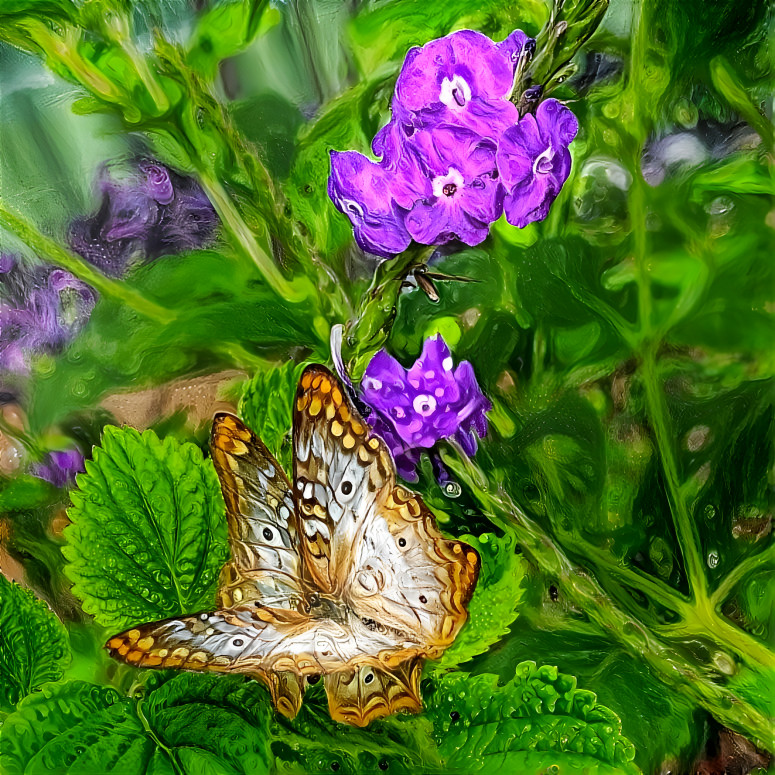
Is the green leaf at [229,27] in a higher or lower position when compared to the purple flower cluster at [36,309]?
higher

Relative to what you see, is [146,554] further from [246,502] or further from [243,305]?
[243,305]

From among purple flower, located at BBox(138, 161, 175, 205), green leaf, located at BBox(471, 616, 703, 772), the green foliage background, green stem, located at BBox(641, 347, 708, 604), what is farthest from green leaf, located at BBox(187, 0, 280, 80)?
green leaf, located at BBox(471, 616, 703, 772)

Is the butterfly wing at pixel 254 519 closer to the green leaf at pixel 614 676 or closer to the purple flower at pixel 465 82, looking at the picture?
the green leaf at pixel 614 676

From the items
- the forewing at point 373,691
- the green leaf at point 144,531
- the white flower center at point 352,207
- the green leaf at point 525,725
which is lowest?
the green leaf at point 525,725

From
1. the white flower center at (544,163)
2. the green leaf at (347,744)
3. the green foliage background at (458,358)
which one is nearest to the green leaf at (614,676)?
the green foliage background at (458,358)

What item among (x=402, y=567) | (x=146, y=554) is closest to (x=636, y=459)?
(x=402, y=567)

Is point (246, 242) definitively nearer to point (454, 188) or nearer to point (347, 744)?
point (454, 188)

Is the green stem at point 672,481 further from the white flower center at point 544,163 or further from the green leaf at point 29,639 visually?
the green leaf at point 29,639

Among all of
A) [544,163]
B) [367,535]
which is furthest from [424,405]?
[544,163]
